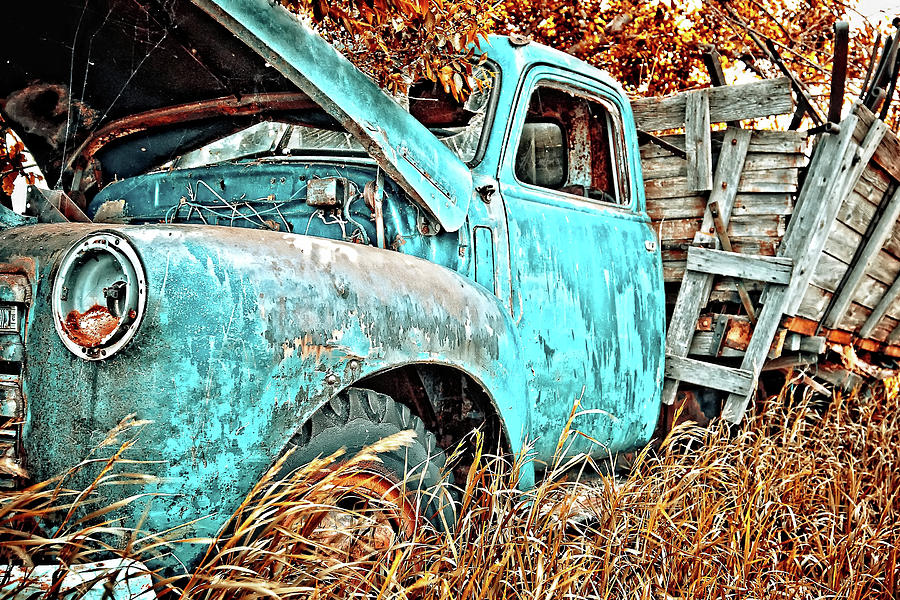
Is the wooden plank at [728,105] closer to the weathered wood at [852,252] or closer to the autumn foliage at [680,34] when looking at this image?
the weathered wood at [852,252]

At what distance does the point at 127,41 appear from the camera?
280 centimetres

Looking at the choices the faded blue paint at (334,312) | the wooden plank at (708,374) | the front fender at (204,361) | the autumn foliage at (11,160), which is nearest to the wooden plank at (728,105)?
the faded blue paint at (334,312)

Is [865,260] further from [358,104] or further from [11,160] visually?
[11,160]

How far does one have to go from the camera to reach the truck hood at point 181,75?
2311 mm

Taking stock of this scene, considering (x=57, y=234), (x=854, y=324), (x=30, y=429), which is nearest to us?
(x=30, y=429)

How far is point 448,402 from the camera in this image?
2.59 meters

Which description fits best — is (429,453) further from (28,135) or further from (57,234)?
(28,135)

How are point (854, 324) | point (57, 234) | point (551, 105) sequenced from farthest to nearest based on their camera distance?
point (854, 324) < point (551, 105) < point (57, 234)

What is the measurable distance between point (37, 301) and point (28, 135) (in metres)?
1.53

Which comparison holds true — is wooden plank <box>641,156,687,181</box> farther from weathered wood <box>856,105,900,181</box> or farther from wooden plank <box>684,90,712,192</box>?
weathered wood <box>856,105,900,181</box>

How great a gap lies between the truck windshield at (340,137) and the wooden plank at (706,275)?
1.57 m

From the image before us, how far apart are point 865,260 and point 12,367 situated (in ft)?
13.0

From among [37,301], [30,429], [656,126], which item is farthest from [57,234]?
[656,126]

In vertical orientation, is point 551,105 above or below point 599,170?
above
